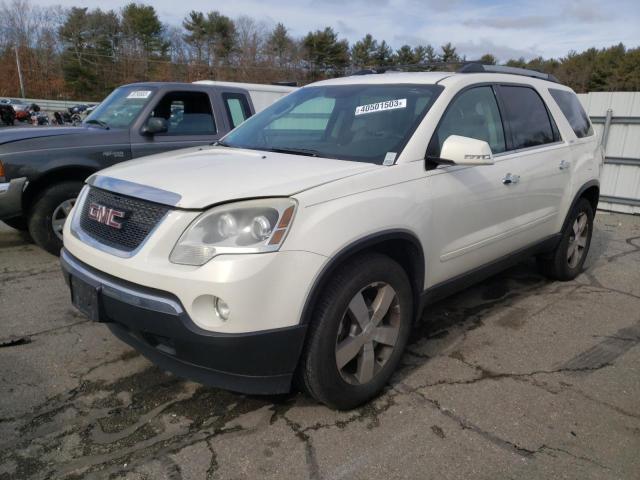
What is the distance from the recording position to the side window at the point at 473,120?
318 centimetres

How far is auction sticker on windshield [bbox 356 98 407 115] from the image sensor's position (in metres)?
3.26

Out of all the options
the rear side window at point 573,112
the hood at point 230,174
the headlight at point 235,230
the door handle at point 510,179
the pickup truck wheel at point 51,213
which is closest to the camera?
the headlight at point 235,230

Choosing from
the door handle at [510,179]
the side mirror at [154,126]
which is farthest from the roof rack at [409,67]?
the side mirror at [154,126]

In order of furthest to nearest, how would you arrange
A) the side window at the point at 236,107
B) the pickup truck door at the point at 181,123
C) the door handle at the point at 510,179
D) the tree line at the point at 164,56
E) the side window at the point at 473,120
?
the tree line at the point at 164,56
the side window at the point at 236,107
the pickup truck door at the point at 181,123
the door handle at the point at 510,179
the side window at the point at 473,120

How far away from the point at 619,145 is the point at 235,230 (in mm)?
8790

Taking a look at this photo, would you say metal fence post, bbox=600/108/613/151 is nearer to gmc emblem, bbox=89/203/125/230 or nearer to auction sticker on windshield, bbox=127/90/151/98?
auction sticker on windshield, bbox=127/90/151/98

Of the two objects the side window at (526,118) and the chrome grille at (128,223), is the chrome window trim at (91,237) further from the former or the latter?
the side window at (526,118)

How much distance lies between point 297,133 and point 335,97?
45 cm

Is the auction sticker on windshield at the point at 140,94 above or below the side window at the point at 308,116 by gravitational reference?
above

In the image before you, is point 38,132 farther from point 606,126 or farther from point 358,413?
point 606,126

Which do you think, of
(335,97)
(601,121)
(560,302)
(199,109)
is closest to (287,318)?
(335,97)

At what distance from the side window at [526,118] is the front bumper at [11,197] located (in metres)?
4.41

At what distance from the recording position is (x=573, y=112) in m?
4.79

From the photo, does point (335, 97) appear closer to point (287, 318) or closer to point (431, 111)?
point (431, 111)
